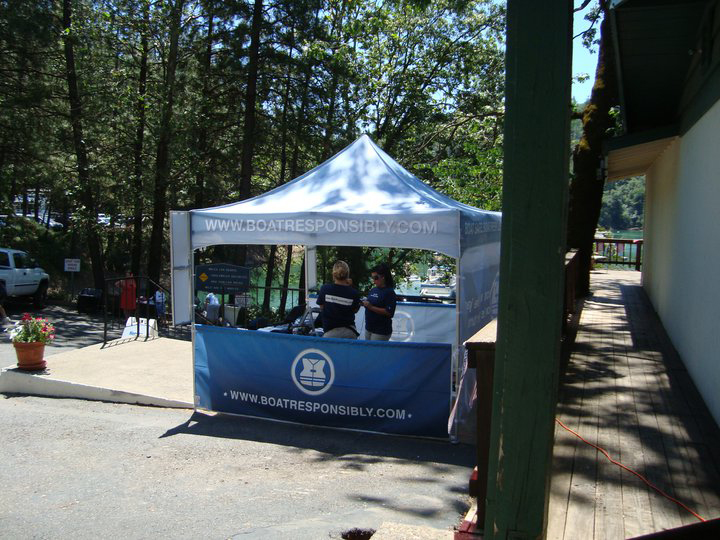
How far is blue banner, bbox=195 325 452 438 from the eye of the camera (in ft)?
23.1

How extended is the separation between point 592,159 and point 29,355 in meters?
10.4

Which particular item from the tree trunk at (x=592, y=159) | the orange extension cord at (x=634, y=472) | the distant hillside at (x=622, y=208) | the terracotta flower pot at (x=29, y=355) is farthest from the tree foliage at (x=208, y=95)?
the distant hillside at (x=622, y=208)

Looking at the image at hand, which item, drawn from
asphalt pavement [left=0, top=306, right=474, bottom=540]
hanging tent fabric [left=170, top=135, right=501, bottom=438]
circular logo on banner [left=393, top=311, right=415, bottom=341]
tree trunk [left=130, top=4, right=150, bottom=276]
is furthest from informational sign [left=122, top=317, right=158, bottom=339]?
tree trunk [left=130, top=4, right=150, bottom=276]

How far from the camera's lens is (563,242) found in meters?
2.57

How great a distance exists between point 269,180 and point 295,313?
1819 centimetres

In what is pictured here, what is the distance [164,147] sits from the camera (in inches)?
908

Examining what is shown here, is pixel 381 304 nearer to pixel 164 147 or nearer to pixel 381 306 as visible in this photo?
pixel 381 306

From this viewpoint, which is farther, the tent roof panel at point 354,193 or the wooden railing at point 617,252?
the wooden railing at point 617,252

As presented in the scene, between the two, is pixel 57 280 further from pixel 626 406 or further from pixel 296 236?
pixel 626 406

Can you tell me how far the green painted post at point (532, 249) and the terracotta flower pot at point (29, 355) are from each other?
8.89 m

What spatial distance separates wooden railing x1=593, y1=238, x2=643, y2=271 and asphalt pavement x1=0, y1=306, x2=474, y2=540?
63.2 feet

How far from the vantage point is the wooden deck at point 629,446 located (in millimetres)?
3814

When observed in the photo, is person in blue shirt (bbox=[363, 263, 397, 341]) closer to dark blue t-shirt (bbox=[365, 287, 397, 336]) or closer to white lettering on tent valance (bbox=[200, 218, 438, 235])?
dark blue t-shirt (bbox=[365, 287, 397, 336])

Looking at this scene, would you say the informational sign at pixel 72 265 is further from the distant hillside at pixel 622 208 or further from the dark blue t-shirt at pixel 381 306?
the distant hillside at pixel 622 208
